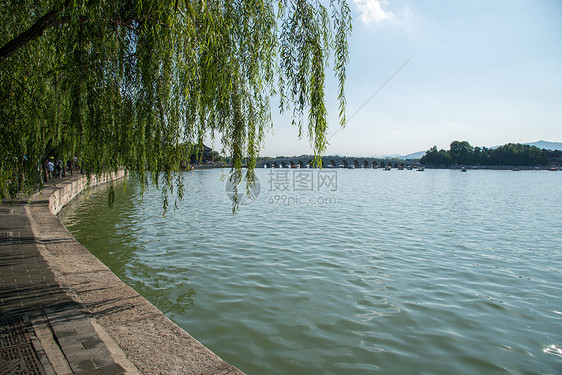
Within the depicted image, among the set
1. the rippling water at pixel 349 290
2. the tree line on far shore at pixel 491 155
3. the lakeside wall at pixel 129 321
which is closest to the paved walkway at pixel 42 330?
the lakeside wall at pixel 129 321

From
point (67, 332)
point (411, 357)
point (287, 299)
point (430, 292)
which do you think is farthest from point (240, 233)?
point (67, 332)

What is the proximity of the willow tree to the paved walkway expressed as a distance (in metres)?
1.86

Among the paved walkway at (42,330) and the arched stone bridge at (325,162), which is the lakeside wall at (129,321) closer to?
the paved walkway at (42,330)

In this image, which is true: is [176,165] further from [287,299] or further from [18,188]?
[18,188]

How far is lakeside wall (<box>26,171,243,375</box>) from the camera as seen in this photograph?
3.08 m

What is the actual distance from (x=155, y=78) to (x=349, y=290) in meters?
4.82

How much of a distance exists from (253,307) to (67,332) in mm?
3056

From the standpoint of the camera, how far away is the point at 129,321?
386 centimetres

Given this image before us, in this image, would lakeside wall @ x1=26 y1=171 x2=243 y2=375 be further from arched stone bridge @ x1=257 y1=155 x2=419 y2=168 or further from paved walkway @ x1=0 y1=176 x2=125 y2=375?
arched stone bridge @ x1=257 y1=155 x2=419 y2=168

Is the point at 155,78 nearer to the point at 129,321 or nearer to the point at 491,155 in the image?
the point at 129,321

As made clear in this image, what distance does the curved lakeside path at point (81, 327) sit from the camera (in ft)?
9.32

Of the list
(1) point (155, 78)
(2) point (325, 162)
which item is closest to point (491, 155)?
(2) point (325, 162)
